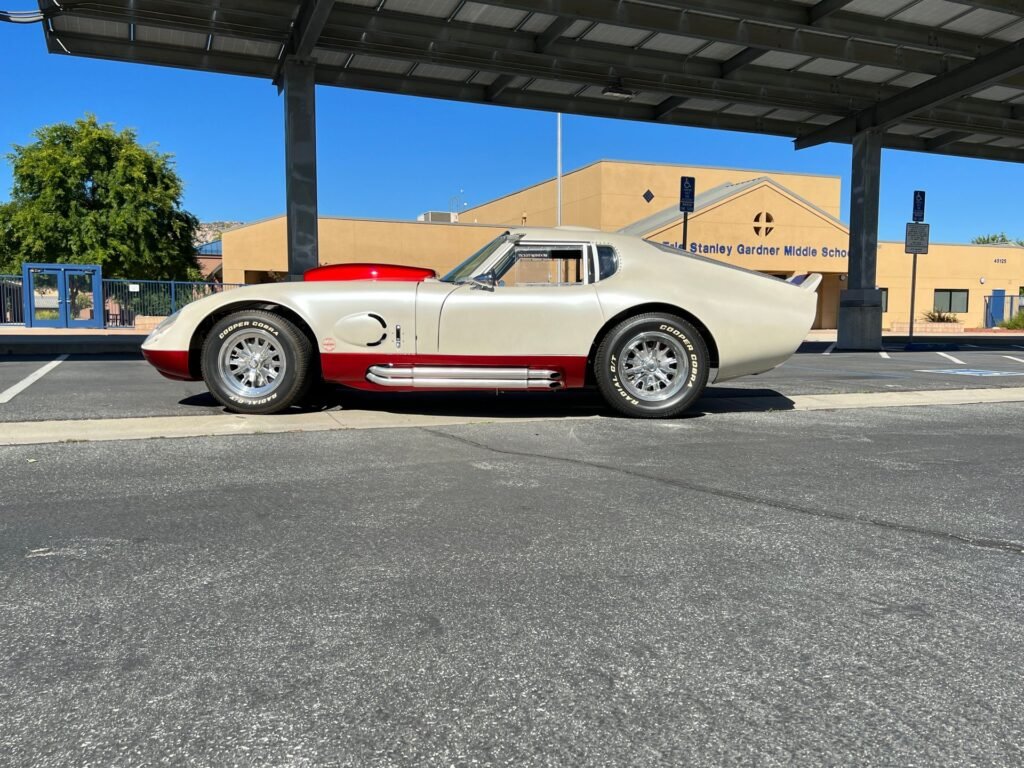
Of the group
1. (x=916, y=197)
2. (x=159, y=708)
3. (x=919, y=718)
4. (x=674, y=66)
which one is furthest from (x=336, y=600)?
(x=916, y=197)

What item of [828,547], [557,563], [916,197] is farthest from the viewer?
[916,197]

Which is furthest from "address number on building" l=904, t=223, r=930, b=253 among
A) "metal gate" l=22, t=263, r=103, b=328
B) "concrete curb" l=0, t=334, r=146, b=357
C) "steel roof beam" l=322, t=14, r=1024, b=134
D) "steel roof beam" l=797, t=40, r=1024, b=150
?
"metal gate" l=22, t=263, r=103, b=328

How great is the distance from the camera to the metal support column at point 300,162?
1217 cm

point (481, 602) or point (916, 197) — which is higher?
point (916, 197)

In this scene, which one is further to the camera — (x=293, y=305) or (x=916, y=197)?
(x=916, y=197)

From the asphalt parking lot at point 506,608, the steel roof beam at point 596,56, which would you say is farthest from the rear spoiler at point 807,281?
the steel roof beam at point 596,56

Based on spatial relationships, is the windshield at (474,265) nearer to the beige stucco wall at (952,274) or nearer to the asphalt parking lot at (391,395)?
the asphalt parking lot at (391,395)

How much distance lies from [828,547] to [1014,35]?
1389 centimetres

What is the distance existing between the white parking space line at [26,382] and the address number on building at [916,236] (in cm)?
1704

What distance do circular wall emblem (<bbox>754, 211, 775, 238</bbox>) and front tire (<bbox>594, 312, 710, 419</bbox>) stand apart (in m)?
30.7

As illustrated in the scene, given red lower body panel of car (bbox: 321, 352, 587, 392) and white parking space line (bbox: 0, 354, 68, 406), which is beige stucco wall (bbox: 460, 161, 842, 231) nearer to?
white parking space line (bbox: 0, 354, 68, 406)

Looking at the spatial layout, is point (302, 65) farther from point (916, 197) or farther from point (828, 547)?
point (916, 197)

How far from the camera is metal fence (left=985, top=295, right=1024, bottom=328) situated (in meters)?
40.5

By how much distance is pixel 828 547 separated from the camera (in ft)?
9.29
